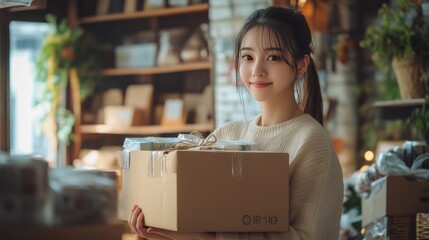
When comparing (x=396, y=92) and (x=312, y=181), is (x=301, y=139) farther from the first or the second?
(x=396, y=92)

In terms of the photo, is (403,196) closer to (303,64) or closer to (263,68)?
(303,64)

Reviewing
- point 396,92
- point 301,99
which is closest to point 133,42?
point 396,92

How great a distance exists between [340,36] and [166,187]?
16.4ft

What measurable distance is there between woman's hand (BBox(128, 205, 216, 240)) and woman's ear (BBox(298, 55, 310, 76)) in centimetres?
61

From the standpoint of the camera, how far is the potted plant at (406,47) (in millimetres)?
4461

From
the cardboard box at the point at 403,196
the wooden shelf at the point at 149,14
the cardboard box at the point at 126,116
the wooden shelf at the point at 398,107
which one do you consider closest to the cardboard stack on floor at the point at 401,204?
the cardboard box at the point at 403,196

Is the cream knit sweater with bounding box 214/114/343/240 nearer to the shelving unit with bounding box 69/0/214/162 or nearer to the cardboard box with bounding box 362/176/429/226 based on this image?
the cardboard box with bounding box 362/176/429/226

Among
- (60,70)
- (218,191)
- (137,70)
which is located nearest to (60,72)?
(60,70)

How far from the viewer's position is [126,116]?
7.45m

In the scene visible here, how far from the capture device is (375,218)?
337 cm

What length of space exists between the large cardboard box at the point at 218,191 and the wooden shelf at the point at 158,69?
190 inches

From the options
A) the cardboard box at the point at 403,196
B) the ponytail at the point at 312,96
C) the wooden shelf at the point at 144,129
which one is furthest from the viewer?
the wooden shelf at the point at 144,129

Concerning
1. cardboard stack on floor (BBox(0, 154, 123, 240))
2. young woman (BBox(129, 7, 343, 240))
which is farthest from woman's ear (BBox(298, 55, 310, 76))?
cardboard stack on floor (BBox(0, 154, 123, 240))

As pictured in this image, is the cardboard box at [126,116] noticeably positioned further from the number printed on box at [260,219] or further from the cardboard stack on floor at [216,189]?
the number printed on box at [260,219]
